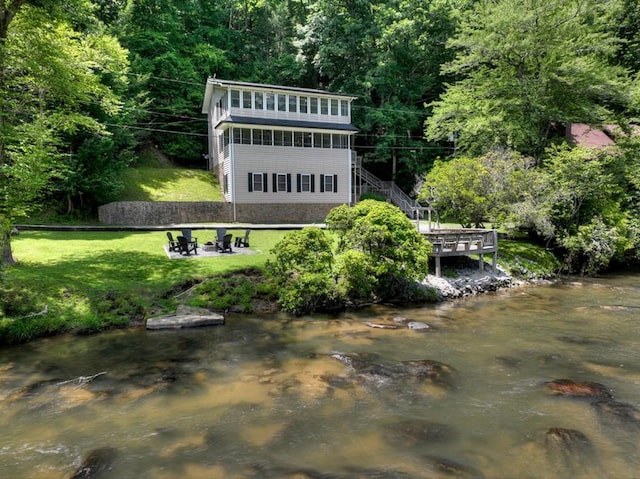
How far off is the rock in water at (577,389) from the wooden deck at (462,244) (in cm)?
867

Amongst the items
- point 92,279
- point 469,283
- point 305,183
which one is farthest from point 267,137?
point 92,279

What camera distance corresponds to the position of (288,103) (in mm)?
32281

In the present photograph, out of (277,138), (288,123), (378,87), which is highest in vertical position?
(378,87)

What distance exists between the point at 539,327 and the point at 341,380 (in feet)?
23.1

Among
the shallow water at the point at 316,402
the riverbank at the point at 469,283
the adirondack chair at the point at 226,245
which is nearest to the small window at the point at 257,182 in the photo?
the adirondack chair at the point at 226,245

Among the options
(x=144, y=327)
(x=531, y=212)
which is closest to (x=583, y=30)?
(x=531, y=212)

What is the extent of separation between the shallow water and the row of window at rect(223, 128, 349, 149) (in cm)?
2056

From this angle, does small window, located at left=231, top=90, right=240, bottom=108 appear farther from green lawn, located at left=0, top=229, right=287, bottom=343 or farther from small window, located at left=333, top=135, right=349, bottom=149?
green lawn, located at left=0, top=229, right=287, bottom=343

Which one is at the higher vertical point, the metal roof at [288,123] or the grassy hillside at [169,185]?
the metal roof at [288,123]

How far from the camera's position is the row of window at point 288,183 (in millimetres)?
31470

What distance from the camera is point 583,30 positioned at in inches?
982

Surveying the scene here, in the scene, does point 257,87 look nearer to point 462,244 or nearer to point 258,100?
point 258,100

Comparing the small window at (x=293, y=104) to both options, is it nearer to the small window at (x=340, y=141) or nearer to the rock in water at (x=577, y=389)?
the small window at (x=340, y=141)

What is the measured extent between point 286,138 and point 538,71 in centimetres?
1689
